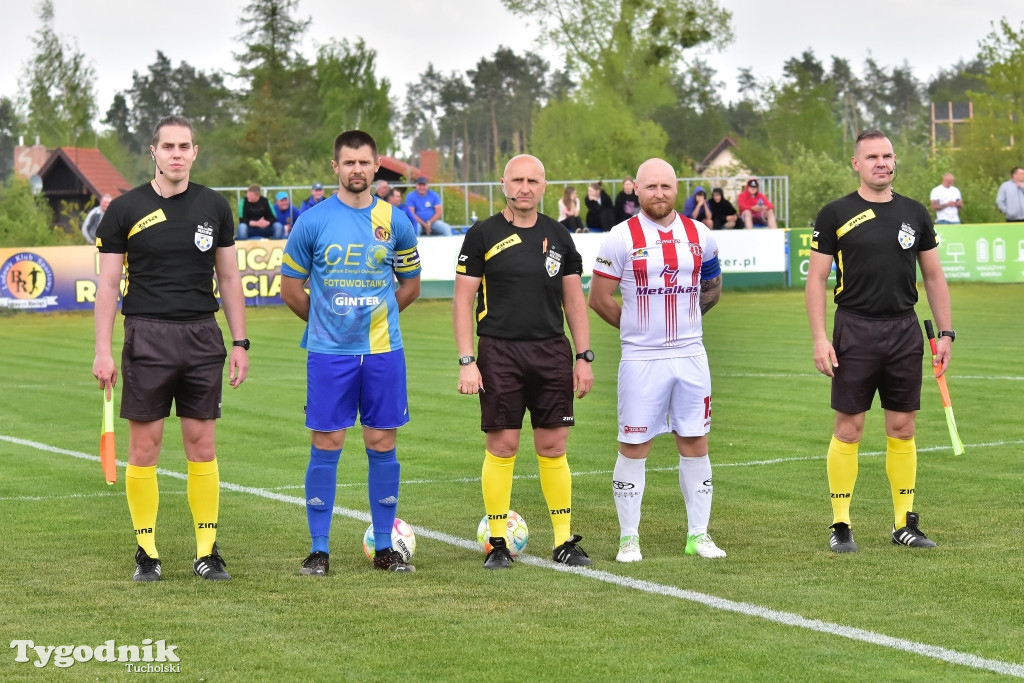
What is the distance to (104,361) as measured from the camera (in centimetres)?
702

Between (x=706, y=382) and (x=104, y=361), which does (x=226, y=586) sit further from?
(x=706, y=382)

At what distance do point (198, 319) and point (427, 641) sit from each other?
7.52 feet

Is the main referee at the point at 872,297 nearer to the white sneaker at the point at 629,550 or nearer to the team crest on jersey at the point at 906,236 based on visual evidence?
the team crest on jersey at the point at 906,236

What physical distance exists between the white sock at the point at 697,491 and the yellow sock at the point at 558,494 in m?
0.65

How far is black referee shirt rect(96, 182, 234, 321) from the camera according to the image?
7.05 metres

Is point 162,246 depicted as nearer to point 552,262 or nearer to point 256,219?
point 552,262

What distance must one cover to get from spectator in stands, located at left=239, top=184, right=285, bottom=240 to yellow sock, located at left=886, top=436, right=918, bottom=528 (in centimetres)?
2222

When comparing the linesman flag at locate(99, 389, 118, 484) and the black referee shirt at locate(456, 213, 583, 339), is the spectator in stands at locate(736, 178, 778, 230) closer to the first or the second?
the black referee shirt at locate(456, 213, 583, 339)

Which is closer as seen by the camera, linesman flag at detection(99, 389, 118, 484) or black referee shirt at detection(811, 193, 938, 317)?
linesman flag at detection(99, 389, 118, 484)

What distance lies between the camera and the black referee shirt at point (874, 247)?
7.66 meters

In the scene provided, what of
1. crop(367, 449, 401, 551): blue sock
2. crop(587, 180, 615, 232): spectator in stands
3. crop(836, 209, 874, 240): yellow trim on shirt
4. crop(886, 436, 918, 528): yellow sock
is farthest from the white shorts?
crop(587, 180, 615, 232): spectator in stands

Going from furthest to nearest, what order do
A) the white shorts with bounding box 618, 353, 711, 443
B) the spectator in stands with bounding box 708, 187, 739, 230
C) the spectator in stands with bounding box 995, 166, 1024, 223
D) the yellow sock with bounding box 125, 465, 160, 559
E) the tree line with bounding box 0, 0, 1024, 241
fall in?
the tree line with bounding box 0, 0, 1024, 241 < the spectator in stands with bounding box 995, 166, 1024, 223 < the spectator in stands with bounding box 708, 187, 739, 230 < the white shorts with bounding box 618, 353, 711, 443 < the yellow sock with bounding box 125, 465, 160, 559

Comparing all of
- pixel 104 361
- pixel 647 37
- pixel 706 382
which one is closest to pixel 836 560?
pixel 706 382

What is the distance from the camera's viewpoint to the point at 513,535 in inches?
301
